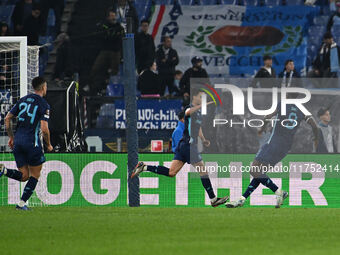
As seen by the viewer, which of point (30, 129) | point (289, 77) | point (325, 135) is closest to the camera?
point (30, 129)

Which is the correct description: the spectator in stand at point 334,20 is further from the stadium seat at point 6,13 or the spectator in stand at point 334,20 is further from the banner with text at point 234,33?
the stadium seat at point 6,13

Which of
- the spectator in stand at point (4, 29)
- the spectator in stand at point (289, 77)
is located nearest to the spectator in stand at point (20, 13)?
the spectator in stand at point (4, 29)

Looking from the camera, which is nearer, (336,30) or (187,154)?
(187,154)

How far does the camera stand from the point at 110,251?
8938 mm

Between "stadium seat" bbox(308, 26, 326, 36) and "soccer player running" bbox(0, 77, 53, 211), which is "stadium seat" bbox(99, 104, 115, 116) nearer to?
"stadium seat" bbox(308, 26, 326, 36)

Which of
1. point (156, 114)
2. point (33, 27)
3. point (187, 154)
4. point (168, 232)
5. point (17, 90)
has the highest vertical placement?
point (33, 27)

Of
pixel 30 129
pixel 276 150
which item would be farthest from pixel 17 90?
pixel 276 150

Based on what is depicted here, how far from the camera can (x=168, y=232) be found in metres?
10.7

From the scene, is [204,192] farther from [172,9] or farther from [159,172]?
[172,9]

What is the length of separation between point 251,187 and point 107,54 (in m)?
9.31

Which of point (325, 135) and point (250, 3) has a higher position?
point (250, 3)

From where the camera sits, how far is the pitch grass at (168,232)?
919cm

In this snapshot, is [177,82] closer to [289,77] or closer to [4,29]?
[289,77]

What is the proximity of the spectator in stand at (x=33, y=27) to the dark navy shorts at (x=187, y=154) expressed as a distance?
1003cm
